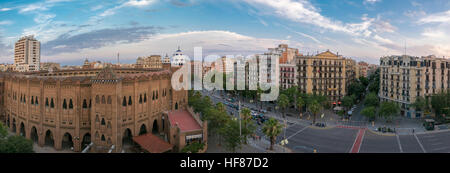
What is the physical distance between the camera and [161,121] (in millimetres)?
58188

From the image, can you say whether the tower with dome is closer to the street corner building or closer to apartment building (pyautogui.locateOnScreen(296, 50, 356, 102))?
apartment building (pyautogui.locateOnScreen(296, 50, 356, 102))

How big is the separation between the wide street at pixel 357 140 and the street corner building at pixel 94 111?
77.3ft

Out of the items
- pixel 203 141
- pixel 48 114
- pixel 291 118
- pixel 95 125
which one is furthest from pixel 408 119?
pixel 48 114

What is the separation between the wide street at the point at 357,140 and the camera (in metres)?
54.3

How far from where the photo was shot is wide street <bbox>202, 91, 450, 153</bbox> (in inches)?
2140

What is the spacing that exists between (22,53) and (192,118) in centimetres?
19649

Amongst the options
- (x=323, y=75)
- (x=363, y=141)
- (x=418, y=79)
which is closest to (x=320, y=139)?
(x=363, y=141)

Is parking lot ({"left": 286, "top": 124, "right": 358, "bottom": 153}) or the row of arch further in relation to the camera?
parking lot ({"left": 286, "top": 124, "right": 358, "bottom": 153})

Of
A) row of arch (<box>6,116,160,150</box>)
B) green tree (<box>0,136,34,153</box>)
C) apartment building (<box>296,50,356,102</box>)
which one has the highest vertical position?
apartment building (<box>296,50,356,102</box>)

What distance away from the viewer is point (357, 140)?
201 feet

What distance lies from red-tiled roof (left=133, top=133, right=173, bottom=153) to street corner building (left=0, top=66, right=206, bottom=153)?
26 centimetres

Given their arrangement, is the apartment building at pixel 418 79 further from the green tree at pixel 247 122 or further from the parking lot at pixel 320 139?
the green tree at pixel 247 122

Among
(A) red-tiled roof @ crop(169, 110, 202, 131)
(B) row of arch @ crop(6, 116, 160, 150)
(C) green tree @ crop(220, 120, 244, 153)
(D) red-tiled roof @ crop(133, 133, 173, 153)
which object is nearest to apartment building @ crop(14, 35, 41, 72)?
(B) row of arch @ crop(6, 116, 160, 150)

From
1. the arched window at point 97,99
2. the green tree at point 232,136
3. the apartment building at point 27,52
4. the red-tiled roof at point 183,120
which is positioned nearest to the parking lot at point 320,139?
the green tree at point 232,136
